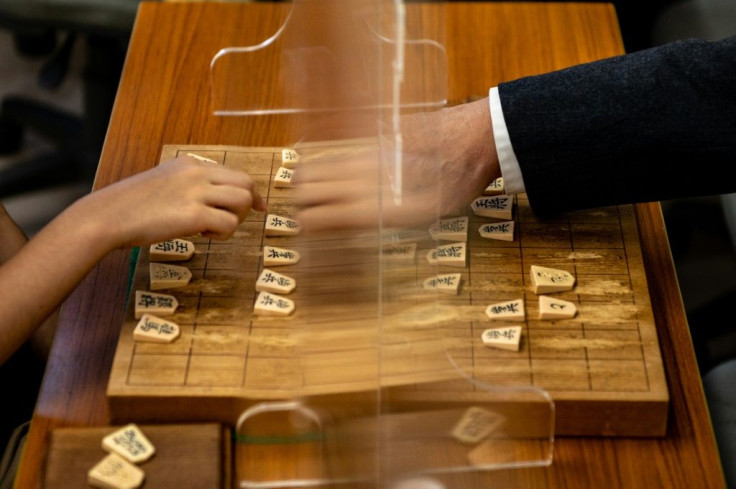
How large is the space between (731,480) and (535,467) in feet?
1.24

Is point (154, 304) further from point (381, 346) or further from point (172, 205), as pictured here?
point (381, 346)

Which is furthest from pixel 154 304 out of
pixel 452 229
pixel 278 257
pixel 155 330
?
pixel 452 229

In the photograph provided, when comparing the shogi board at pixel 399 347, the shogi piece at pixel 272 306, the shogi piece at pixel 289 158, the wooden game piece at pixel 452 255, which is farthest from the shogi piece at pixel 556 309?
the shogi piece at pixel 289 158

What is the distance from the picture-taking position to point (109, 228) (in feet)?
3.67

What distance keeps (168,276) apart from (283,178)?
0.22m

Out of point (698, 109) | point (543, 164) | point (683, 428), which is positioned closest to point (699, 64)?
point (698, 109)

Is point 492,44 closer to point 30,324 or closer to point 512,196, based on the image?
point 512,196

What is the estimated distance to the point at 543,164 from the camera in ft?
3.86

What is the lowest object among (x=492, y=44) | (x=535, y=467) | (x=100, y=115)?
(x=535, y=467)

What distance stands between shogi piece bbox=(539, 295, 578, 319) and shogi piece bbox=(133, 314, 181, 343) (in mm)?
405

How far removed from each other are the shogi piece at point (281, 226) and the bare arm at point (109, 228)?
1.7 inches

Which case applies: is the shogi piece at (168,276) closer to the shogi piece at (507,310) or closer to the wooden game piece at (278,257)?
the wooden game piece at (278,257)

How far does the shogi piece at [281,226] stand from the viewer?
1.18 meters

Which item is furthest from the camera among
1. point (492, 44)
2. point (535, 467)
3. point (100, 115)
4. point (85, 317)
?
point (100, 115)
